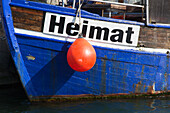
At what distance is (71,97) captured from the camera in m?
5.81

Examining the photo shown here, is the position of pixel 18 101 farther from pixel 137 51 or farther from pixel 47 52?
pixel 137 51

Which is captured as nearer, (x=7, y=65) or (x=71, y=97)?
(x=71, y=97)

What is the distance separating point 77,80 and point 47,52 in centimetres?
102

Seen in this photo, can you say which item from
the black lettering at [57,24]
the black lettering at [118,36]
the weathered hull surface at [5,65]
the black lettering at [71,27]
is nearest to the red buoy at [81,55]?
the black lettering at [71,27]

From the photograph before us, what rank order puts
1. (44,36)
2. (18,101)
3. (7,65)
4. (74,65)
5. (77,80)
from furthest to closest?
1. (7,65)
2. (18,101)
3. (77,80)
4. (44,36)
5. (74,65)

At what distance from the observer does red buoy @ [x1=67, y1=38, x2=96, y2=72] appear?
4.83 meters

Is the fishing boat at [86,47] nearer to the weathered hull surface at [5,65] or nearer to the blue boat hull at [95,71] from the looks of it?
the blue boat hull at [95,71]

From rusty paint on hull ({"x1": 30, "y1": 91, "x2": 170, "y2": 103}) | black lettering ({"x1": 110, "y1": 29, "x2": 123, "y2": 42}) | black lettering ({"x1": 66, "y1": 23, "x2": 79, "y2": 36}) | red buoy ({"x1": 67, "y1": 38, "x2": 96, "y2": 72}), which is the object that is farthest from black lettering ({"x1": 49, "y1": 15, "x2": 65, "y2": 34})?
rusty paint on hull ({"x1": 30, "y1": 91, "x2": 170, "y2": 103})

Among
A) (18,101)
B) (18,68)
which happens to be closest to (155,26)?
(18,68)

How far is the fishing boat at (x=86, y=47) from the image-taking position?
5211mm

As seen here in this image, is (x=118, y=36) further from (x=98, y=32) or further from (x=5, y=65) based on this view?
(x=5, y=65)

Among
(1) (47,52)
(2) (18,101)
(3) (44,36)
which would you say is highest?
(3) (44,36)

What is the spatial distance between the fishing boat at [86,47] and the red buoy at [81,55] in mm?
23

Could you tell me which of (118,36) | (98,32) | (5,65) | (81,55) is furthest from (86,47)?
(5,65)
